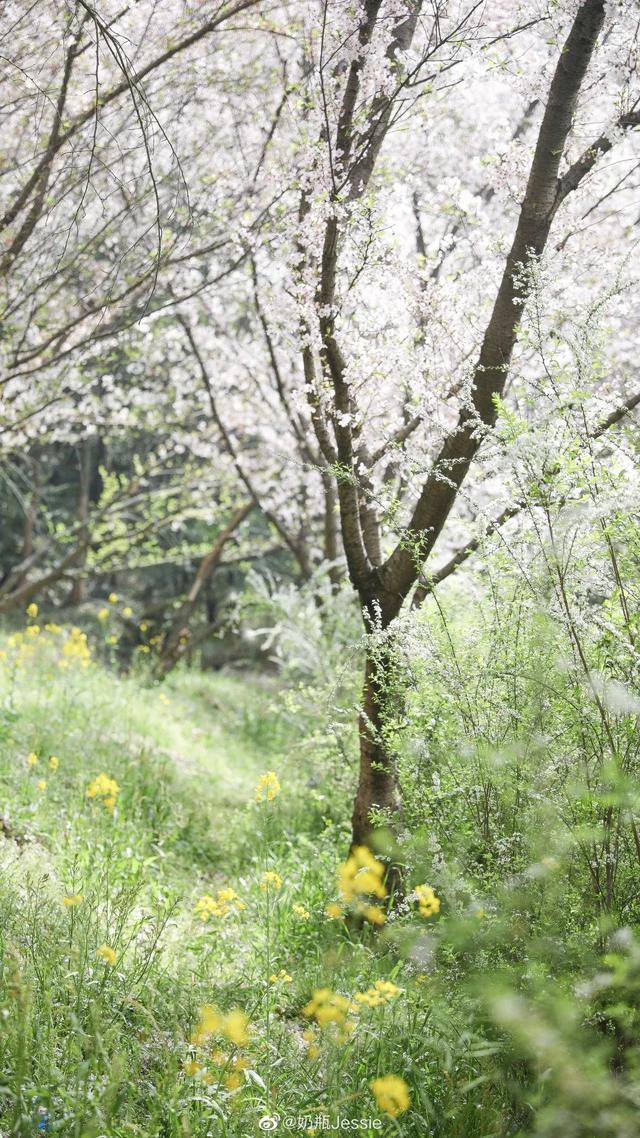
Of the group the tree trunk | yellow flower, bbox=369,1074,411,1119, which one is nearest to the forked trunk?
yellow flower, bbox=369,1074,411,1119

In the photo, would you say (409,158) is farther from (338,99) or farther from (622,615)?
(622,615)

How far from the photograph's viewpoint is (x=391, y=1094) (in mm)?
1634

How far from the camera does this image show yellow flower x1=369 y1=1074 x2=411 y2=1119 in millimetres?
1578

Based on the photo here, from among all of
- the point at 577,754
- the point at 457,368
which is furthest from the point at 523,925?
the point at 457,368

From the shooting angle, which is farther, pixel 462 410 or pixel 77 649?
pixel 77 649

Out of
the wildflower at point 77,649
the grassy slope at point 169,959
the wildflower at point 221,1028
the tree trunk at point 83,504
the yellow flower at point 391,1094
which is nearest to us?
the yellow flower at point 391,1094

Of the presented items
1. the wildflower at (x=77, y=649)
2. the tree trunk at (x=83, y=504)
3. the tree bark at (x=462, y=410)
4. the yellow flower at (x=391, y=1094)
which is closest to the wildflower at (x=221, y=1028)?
the yellow flower at (x=391, y=1094)

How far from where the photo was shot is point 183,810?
468 centimetres

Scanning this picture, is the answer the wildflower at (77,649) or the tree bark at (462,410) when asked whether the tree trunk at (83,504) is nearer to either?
the wildflower at (77,649)

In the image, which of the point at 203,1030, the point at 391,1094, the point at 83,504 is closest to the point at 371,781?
the point at 203,1030

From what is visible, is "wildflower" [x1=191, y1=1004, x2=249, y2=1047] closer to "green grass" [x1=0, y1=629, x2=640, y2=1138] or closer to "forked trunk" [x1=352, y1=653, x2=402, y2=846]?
"green grass" [x1=0, y1=629, x2=640, y2=1138]

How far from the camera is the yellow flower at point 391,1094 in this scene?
158cm

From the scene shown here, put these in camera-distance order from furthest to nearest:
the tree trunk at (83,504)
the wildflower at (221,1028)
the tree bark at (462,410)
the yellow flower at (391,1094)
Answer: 1. the tree trunk at (83,504)
2. the tree bark at (462,410)
3. the wildflower at (221,1028)
4. the yellow flower at (391,1094)

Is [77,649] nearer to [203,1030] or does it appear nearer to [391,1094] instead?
[203,1030]
